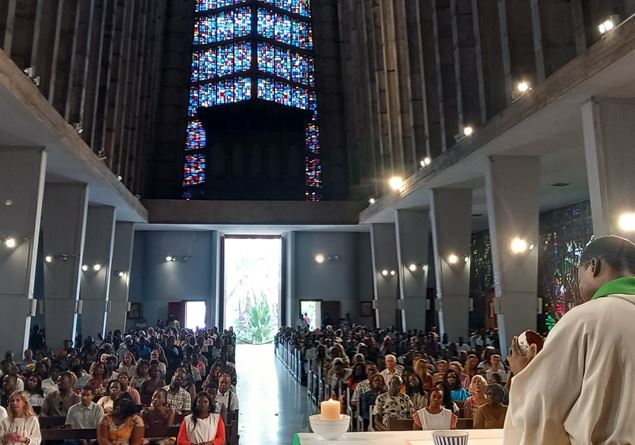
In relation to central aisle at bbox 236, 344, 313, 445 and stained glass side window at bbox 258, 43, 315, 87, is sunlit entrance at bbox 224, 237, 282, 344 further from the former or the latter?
central aisle at bbox 236, 344, 313, 445

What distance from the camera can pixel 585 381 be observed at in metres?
1.50

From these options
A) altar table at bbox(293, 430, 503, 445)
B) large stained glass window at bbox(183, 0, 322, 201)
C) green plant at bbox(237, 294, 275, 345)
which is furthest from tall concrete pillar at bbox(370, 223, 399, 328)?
altar table at bbox(293, 430, 503, 445)

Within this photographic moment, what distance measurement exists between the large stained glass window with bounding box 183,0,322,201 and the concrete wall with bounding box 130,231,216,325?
458cm

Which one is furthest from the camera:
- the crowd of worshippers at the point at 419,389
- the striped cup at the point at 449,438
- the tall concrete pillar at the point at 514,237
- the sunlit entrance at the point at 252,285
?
the sunlit entrance at the point at 252,285

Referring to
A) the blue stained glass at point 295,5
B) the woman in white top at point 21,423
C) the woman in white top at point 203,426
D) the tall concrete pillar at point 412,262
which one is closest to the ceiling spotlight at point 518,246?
the tall concrete pillar at point 412,262

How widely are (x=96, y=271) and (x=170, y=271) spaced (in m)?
7.83

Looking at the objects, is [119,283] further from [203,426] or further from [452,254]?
[203,426]

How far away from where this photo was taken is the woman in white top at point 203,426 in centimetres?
531

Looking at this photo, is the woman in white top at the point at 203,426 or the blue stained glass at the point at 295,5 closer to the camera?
the woman in white top at the point at 203,426

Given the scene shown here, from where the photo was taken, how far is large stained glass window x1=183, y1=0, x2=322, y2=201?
31.2 meters

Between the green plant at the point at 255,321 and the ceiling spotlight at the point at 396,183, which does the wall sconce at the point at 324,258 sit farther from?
the ceiling spotlight at the point at 396,183

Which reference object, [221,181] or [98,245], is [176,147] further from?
[98,245]

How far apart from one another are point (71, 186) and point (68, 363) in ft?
23.8

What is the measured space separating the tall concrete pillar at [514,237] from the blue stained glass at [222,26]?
934 inches
